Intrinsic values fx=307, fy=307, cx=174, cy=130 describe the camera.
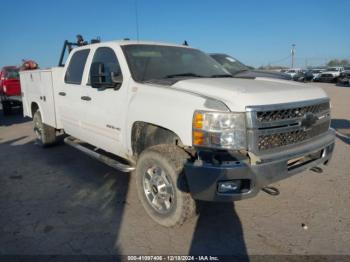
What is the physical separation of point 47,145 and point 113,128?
11.1ft

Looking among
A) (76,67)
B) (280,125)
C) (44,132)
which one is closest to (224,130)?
(280,125)

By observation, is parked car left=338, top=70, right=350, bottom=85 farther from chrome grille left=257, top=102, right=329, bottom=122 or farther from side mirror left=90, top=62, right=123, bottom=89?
side mirror left=90, top=62, right=123, bottom=89

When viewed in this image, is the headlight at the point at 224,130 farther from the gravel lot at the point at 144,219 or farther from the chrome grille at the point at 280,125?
the gravel lot at the point at 144,219

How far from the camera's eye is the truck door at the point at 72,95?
4.98 meters

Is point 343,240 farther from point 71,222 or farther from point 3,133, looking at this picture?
point 3,133

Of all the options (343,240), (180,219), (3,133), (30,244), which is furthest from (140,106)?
(3,133)

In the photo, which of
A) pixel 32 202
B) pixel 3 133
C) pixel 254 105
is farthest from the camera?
pixel 3 133

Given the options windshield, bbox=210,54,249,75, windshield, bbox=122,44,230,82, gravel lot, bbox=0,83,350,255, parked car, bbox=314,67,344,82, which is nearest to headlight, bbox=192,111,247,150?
gravel lot, bbox=0,83,350,255

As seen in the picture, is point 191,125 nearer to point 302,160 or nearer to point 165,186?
point 165,186

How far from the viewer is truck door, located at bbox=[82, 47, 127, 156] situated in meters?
3.95

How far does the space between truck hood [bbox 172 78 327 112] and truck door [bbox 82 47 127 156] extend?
0.93m

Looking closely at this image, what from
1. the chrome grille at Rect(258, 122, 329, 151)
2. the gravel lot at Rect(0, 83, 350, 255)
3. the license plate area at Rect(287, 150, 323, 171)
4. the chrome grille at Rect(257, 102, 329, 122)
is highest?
the chrome grille at Rect(257, 102, 329, 122)

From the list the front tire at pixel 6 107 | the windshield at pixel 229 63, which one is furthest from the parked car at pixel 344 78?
the front tire at pixel 6 107

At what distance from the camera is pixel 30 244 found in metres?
3.08
